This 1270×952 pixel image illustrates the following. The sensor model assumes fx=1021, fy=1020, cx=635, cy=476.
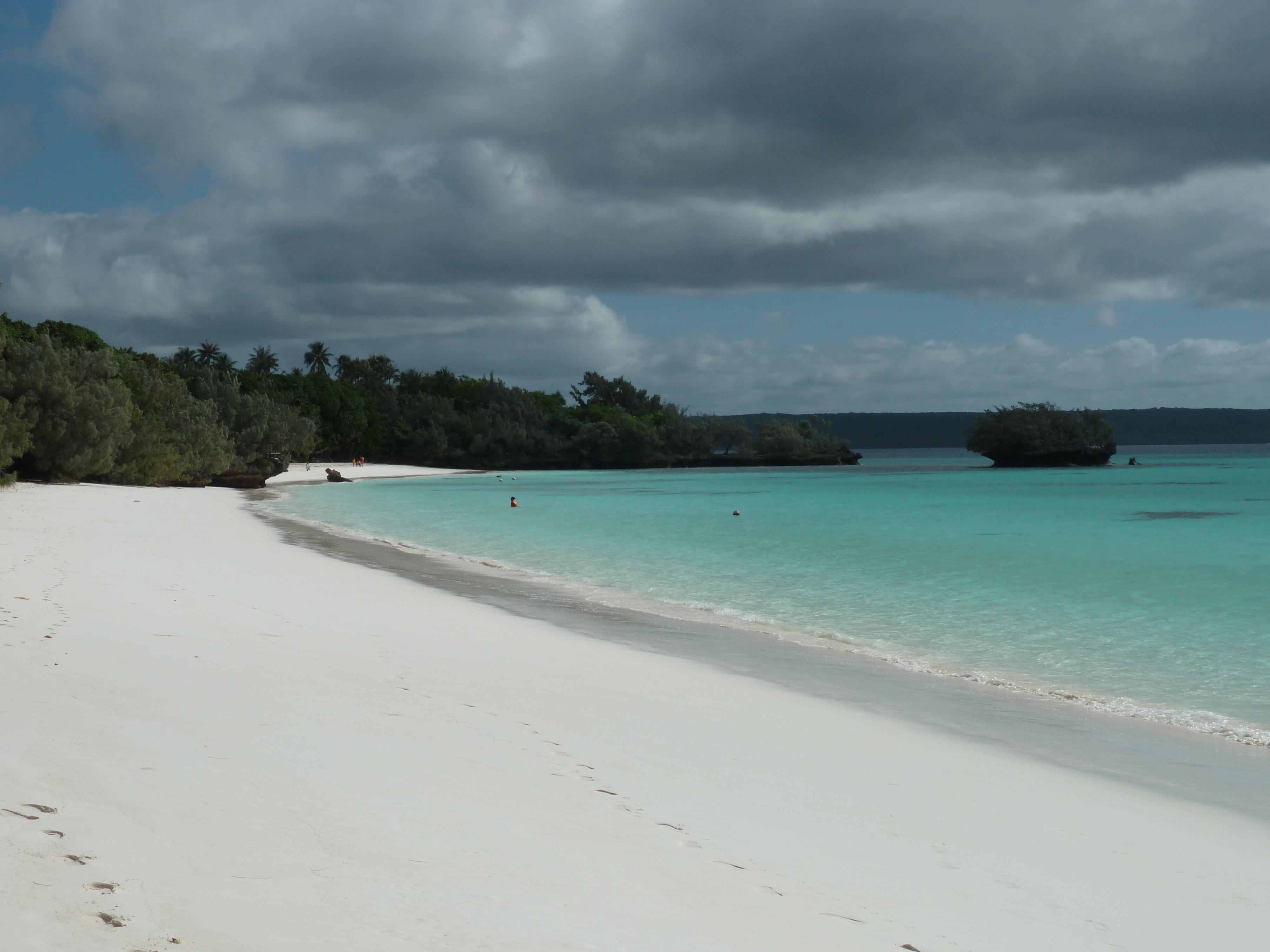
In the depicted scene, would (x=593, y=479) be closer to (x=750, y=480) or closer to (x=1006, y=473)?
(x=750, y=480)

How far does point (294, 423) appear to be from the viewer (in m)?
80.1

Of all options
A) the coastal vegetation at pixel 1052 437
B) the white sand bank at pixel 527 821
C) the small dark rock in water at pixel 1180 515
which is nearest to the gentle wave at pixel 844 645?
the white sand bank at pixel 527 821

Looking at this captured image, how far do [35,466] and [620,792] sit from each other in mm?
41653

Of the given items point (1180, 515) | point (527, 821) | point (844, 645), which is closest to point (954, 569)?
point (844, 645)

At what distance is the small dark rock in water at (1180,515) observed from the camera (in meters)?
40.0

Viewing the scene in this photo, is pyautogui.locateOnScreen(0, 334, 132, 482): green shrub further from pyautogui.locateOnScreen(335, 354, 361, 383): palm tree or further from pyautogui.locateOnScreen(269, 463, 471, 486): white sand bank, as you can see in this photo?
pyautogui.locateOnScreen(335, 354, 361, 383): palm tree

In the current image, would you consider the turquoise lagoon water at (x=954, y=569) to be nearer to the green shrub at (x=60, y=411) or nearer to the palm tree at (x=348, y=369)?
the green shrub at (x=60, y=411)

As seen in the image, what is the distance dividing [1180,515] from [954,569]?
965 inches

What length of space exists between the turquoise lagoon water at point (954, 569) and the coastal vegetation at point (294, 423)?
23.3 feet

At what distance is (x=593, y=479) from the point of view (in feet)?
287

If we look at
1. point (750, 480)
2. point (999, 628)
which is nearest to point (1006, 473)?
point (750, 480)

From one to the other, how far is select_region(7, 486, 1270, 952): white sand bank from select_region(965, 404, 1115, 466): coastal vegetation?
115m

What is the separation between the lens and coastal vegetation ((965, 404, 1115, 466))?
114250 millimetres

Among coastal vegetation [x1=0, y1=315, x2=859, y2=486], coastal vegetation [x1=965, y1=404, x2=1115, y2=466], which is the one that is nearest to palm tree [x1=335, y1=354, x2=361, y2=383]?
coastal vegetation [x1=0, y1=315, x2=859, y2=486]
